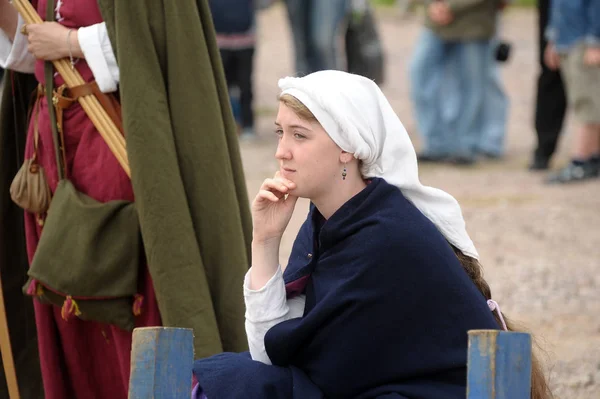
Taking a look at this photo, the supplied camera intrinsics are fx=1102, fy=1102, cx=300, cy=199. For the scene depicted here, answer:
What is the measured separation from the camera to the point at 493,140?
376 inches

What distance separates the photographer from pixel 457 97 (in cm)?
936

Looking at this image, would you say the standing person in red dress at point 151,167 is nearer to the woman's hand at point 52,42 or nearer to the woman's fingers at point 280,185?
the woman's hand at point 52,42

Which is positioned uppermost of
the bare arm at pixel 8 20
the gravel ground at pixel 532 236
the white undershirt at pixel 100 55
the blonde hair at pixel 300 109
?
the bare arm at pixel 8 20

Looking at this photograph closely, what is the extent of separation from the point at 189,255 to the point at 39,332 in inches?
24.7

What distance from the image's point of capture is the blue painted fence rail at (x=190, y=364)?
217 cm

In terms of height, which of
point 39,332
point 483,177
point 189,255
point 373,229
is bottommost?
point 483,177

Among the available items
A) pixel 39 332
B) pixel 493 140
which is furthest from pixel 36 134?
pixel 493 140

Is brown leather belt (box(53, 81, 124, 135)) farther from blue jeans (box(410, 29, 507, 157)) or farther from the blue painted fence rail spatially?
blue jeans (box(410, 29, 507, 157))

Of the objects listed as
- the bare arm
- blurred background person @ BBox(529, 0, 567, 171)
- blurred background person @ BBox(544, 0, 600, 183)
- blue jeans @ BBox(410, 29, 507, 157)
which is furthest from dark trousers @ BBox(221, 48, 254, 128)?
the bare arm

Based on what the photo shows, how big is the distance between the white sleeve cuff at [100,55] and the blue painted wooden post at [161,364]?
1397 mm

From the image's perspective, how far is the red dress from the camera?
362 centimetres

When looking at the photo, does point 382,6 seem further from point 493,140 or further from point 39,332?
point 39,332

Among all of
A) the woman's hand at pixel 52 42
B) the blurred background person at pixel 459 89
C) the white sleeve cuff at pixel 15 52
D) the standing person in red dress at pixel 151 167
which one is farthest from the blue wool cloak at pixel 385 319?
the blurred background person at pixel 459 89

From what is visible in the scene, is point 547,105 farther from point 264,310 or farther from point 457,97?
point 264,310
